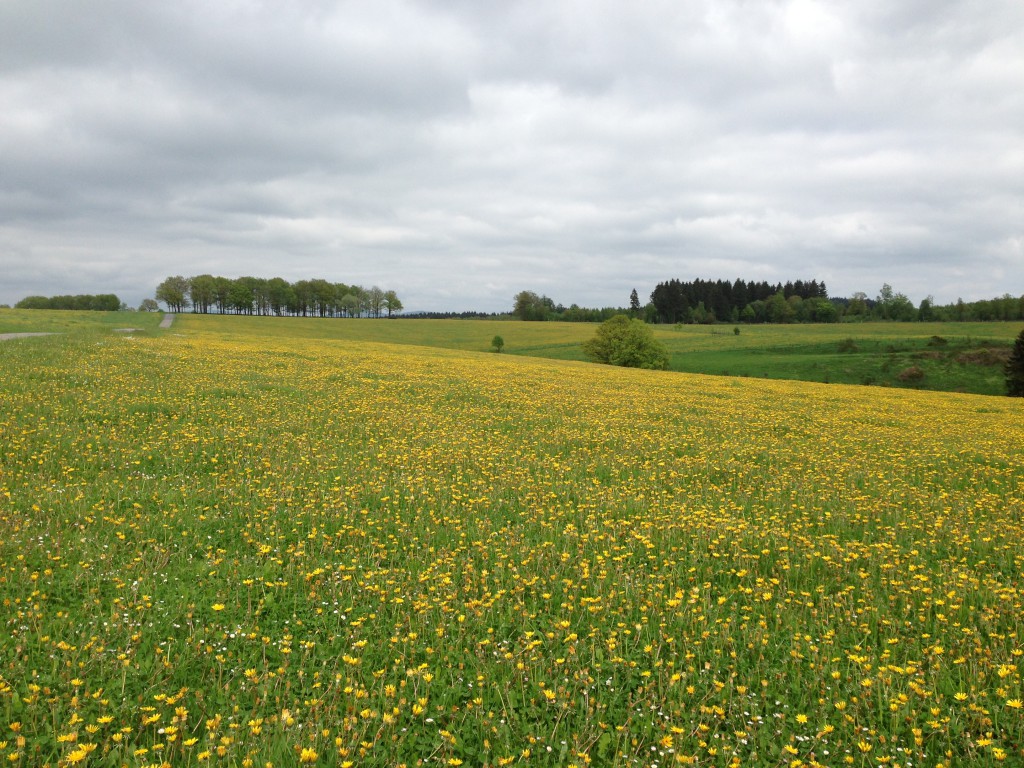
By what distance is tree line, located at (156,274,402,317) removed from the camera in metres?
143

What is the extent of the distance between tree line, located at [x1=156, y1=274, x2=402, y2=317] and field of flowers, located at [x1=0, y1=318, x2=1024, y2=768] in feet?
477

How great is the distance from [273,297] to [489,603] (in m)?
157

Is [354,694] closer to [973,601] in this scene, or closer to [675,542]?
[675,542]

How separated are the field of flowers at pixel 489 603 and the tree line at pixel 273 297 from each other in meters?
145

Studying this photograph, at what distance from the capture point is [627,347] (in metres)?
73.8

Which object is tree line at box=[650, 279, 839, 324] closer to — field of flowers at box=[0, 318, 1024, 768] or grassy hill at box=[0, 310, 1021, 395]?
grassy hill at box=[0, 310, 1021, 395]

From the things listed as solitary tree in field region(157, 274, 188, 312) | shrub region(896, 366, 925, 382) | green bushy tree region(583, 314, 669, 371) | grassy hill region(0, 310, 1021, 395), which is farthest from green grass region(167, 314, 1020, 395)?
solitary tree in field region(157, 274, 188, 312)

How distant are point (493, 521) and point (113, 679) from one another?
15.3ft

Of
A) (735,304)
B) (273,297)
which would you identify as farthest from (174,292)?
(735,304)

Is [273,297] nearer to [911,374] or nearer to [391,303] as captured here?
[391,303]

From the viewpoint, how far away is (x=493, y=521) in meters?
8.05

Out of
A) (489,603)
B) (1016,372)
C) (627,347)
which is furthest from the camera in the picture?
(627,347)

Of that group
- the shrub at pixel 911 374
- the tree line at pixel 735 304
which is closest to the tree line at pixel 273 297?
the tree line at pixel 735 304

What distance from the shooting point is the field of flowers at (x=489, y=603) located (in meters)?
3.94
